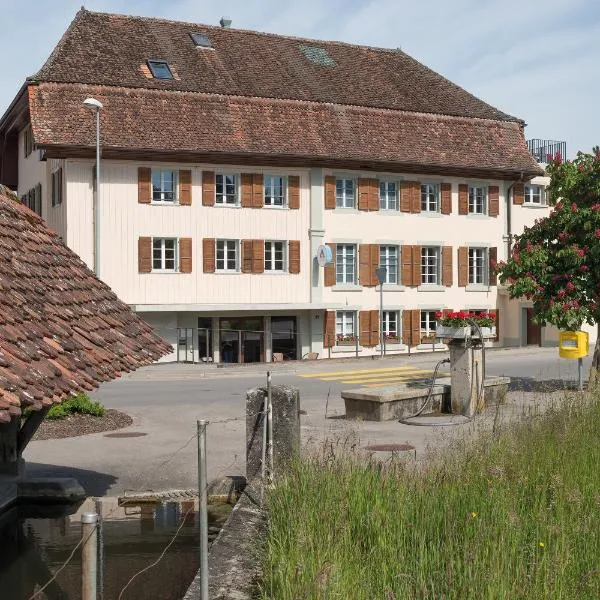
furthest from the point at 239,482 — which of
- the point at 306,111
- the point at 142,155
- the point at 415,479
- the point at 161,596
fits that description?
the point at 306,111

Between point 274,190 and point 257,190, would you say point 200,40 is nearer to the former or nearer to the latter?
point 274,190

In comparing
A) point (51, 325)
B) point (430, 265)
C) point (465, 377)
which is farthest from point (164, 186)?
point (51, 325)

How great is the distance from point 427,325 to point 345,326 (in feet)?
12.3

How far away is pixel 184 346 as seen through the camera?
34781mm

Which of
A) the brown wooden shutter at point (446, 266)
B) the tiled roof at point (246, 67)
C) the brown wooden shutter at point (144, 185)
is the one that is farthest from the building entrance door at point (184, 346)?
the brown wooden shutter at point (446, 266)

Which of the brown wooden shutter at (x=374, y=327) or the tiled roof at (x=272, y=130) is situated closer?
the tiled roof at (x=272, y=130)

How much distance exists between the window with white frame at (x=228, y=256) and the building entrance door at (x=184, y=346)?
2.48 meters

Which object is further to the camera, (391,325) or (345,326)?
(391,325)

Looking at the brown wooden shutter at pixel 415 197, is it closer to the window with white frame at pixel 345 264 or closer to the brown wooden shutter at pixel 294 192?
the window with white frame at pixel 345 264

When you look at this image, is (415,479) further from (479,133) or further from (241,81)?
(479,133)

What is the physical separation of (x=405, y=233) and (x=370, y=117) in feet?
14.7

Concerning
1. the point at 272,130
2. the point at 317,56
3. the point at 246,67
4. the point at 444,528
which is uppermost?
the point at 317,56

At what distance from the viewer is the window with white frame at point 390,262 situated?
3859cm

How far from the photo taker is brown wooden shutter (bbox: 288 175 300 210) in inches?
1437
